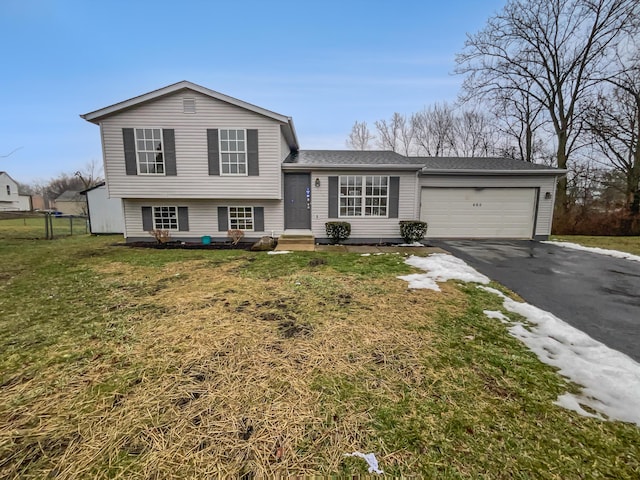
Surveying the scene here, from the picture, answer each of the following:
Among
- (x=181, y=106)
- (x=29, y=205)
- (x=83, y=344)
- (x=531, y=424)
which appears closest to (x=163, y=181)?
(x=181, y=106)

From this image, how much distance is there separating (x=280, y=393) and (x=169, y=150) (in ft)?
33.0

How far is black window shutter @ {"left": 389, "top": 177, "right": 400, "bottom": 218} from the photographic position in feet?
34.2

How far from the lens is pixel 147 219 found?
420 inches

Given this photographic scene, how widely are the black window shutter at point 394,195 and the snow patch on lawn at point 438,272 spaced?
3.22 metres

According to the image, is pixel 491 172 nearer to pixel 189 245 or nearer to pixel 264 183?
pixel 264 183

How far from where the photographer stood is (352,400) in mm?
2156

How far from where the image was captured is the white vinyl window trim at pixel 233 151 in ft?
31.9

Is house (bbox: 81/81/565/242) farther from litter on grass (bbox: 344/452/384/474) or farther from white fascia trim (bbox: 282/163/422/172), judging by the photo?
litter on grass (bbox: 344/452/384/474)

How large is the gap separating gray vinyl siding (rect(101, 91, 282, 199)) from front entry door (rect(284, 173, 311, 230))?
683mm

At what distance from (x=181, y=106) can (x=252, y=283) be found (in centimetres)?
776

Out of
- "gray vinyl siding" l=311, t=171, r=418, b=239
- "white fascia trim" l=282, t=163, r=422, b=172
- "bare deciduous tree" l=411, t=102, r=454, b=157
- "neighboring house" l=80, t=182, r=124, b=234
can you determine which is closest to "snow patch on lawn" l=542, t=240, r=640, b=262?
"gray vinyl siding" l=311, t=171, r=418, b=239

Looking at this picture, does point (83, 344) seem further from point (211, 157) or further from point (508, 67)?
point (508, 67)

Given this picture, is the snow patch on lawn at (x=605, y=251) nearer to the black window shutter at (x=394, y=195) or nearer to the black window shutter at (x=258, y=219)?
the black window shutter at (x=394, y=195)

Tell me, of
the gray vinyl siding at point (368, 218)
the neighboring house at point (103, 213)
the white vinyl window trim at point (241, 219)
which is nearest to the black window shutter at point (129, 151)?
the white vinyl window trim at point (241, 219)
